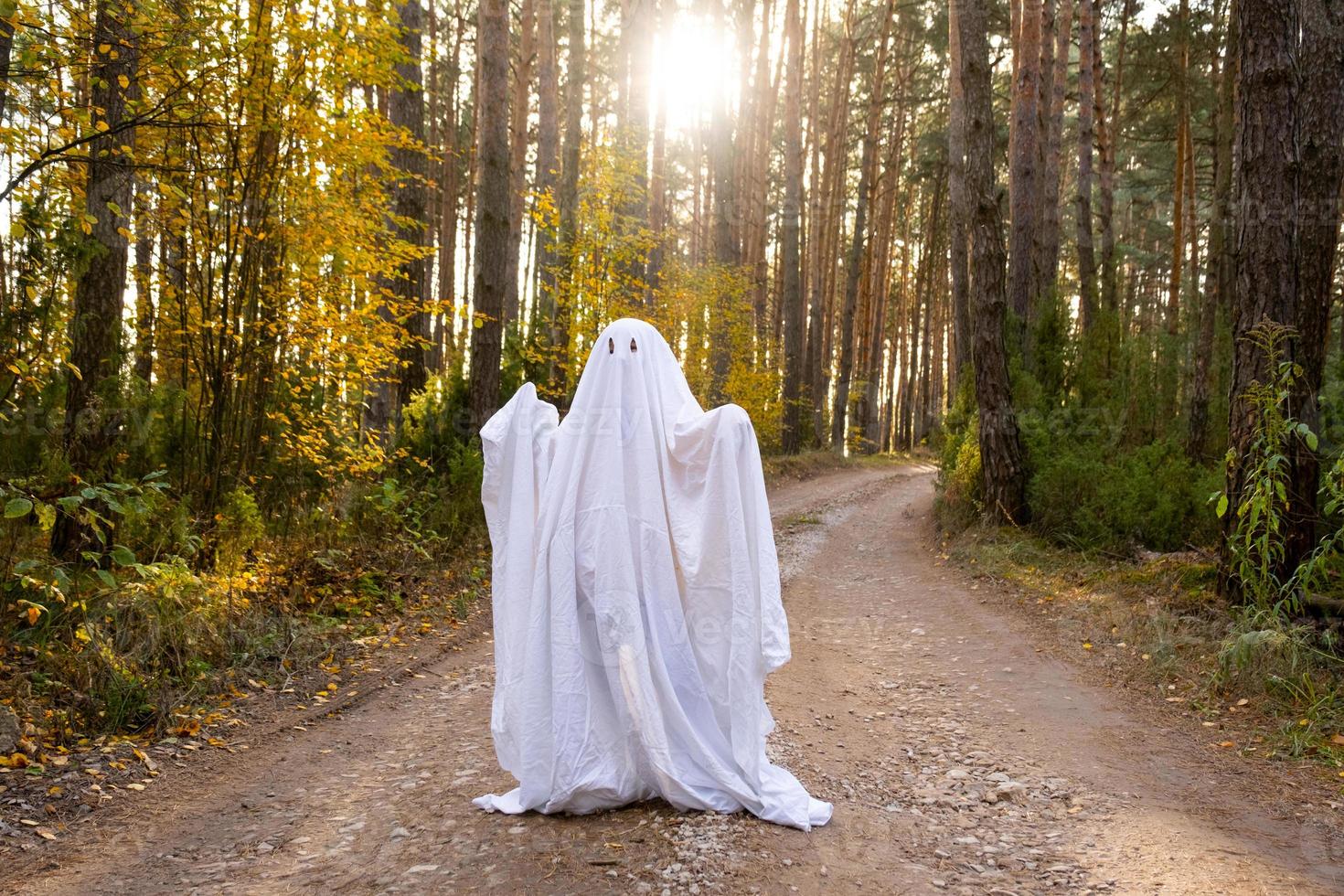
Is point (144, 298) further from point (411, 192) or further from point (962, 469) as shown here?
point (962, 469)

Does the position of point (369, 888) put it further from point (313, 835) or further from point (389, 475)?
point (389, 475)

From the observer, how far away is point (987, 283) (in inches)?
466

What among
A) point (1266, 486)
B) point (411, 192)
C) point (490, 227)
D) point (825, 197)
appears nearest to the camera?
point (1266, 486)

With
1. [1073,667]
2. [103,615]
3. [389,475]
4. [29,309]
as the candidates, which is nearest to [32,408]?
[29,309]

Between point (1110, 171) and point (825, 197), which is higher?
point (825, 197)

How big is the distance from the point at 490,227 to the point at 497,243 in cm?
22

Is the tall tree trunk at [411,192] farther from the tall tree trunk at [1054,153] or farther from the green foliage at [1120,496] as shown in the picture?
the tall tree trunk at [1054,153]

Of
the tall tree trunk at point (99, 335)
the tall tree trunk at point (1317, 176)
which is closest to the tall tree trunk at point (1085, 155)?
Result: the tall tree trunk at point (1317, 176)

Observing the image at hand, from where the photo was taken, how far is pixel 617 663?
3977 millimetres

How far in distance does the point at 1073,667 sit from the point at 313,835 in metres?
5.46

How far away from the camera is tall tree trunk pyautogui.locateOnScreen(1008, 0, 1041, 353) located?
1442 cm

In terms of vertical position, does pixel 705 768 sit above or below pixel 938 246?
below

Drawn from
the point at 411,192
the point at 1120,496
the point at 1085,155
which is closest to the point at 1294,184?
the point at 1120,496

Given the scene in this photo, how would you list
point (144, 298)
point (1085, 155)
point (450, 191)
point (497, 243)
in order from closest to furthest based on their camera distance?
point (144, 298) < point (497, 243) < point (1085, 155) < point (450, 191)
